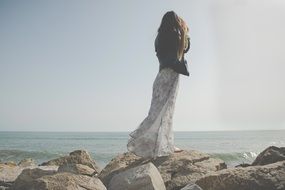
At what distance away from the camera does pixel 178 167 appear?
248 inches

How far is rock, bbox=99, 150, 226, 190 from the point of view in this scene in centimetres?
602

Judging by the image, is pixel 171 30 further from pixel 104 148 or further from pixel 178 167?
pixel 104 148

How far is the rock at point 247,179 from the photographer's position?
16.8 feet

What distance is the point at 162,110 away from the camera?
6750 millimetres

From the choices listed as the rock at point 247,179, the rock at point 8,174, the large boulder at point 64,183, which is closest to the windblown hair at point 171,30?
the rock at point 247,179

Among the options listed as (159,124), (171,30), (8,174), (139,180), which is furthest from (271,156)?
(8,174)

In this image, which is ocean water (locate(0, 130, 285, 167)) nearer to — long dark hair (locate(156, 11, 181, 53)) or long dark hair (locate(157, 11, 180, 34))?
long dark hair (locate(156, 11, 181, 53))

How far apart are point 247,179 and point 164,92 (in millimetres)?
2349

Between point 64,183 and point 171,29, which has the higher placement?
point 171,29

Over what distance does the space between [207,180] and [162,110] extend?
1.83 m

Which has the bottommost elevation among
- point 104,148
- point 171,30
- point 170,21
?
point 104,148

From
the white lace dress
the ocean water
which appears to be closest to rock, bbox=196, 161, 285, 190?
the white lace dress

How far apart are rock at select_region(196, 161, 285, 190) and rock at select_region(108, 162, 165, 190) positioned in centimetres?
61

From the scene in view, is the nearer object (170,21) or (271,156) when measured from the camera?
(271,156)
